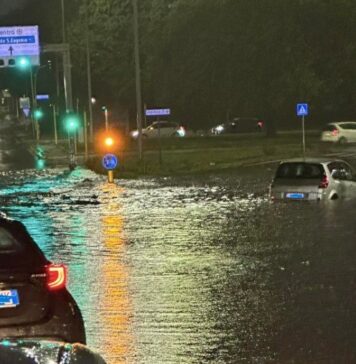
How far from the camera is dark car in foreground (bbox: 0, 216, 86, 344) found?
557 centimetres

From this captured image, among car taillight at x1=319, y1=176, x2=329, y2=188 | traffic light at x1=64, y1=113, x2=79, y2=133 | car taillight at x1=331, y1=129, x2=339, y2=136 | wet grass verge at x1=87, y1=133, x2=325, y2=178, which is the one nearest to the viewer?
car taillight at x1=319, y1=176, x2=329, y2=188

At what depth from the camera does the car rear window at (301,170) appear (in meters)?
22.0

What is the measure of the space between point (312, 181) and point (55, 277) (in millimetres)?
16629

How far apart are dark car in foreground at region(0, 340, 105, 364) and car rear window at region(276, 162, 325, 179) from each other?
60.5 ft

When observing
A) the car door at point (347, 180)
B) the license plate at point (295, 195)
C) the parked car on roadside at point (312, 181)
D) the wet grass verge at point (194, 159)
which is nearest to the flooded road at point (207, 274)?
the parked car on roadside at point (312, 181)

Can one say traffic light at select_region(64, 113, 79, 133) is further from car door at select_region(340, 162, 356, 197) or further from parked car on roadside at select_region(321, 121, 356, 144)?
car door at select_region(340, 162, 356, 197)

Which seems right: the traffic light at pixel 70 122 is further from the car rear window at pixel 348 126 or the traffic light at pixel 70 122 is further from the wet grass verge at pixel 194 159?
the car rear window at pixel 348 126

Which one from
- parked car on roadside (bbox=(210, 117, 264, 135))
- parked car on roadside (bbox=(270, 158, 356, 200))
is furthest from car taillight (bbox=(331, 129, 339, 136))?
parked car on roadside (bbox=(270, 158, 356, 200))

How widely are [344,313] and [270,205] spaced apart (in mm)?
12782

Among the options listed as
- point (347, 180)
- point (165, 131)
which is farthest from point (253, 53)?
point (347, 180)

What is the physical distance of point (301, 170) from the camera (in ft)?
73.2

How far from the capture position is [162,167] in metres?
36.3

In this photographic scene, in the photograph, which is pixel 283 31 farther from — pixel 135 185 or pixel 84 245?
pixel 84 245

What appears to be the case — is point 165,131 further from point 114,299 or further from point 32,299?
point 32,299
